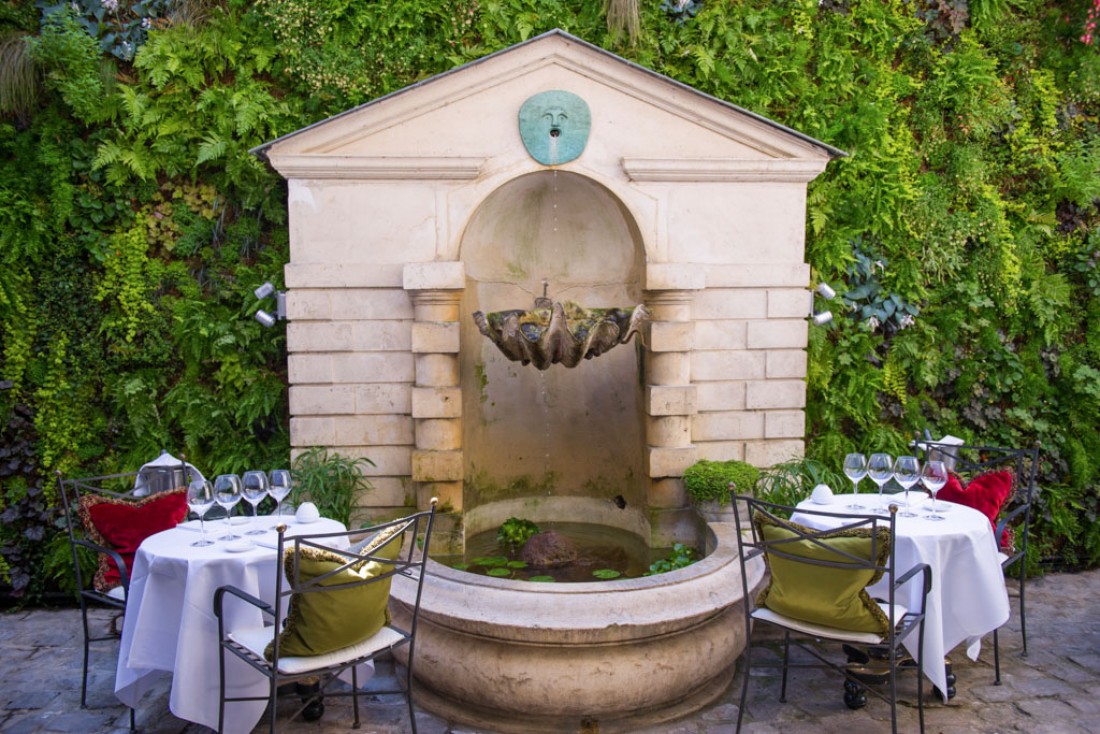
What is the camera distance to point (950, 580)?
4.01m

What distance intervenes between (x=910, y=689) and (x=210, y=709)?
3.28 metres

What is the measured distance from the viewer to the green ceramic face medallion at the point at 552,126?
17.3 ft

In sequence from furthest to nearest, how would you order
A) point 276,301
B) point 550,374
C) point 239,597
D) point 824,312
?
point 550,374, point 824,312, point 276,301, point 239,597

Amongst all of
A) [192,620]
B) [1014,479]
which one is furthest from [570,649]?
[1014,479]

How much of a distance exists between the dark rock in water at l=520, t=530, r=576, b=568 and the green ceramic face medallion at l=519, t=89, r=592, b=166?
231 cm

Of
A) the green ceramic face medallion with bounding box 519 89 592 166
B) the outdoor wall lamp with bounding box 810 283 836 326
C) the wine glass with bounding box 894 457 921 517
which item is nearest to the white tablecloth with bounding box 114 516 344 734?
the green ceramic face medallion with bounding box 519 89 592 166

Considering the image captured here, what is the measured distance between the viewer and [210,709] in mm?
3584

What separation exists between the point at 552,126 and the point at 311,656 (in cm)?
342

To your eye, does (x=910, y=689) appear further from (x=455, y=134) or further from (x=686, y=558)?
(x=455, y=134)

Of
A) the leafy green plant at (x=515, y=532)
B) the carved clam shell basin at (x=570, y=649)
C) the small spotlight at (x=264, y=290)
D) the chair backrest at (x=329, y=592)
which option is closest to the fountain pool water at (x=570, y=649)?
the carved clam shell basin at (x=570, y=649)

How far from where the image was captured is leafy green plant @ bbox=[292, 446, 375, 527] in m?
5.11

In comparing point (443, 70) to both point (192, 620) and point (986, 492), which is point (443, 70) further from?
point (986, 492)

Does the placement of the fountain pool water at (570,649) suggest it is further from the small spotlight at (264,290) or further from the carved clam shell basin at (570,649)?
the small spotlight at (264,290)

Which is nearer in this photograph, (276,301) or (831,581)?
(831,581)
